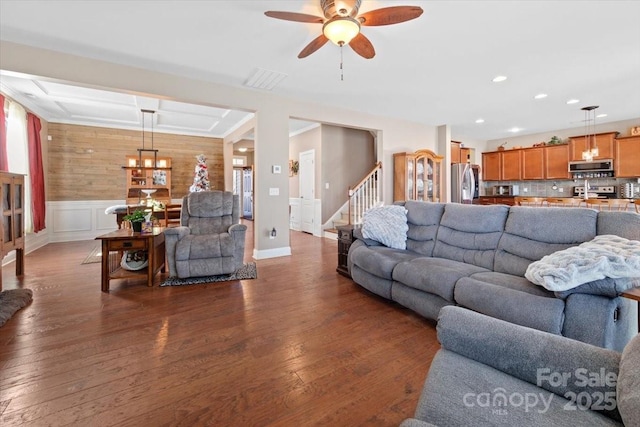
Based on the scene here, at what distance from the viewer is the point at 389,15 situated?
235 centimetres

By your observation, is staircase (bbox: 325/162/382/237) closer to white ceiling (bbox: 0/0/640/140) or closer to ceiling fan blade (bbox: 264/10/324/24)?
white ceiling (bbox: 0/0/640/140)

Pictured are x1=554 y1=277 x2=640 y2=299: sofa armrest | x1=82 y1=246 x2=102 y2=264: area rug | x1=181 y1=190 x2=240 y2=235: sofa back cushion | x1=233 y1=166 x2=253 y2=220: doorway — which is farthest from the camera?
x1=233 y1=166 x2=253 y2=220: doorway

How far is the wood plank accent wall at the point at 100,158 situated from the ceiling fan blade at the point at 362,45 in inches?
250

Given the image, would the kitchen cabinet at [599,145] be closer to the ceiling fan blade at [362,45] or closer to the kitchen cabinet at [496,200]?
the kitchen cabinet at [496,200]

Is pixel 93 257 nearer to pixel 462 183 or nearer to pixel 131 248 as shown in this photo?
pixel 131 248

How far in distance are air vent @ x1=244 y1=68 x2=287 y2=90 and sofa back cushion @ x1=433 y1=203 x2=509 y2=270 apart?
2.90 meters

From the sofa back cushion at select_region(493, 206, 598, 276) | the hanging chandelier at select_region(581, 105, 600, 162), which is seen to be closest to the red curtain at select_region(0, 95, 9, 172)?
the sofa back cushion at select_region(493, 206, 598, 276)

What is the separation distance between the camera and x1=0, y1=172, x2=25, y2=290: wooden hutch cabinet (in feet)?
10.9

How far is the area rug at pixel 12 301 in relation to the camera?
249 cm

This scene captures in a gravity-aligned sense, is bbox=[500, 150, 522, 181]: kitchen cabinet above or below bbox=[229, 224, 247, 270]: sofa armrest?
above

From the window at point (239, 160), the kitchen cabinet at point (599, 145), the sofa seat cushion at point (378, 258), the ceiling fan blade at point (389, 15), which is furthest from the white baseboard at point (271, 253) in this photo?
the kitchen cabinet at point (599, 145)

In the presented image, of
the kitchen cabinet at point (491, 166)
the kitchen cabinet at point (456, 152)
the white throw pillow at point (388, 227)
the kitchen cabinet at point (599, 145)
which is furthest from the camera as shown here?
the kitchen cabinet at point (491, 166)

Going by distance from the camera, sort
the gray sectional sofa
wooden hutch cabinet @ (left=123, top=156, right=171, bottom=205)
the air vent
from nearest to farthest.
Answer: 1. the gray sectional sofa
2. the air vent
3. wooden hutch cabinet @ (left=123, top=156, right=171, bottom=205)

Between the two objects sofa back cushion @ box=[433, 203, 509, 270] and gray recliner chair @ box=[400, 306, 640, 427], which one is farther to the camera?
sofa back cushion @ box=[433, 203, 509, 270]
